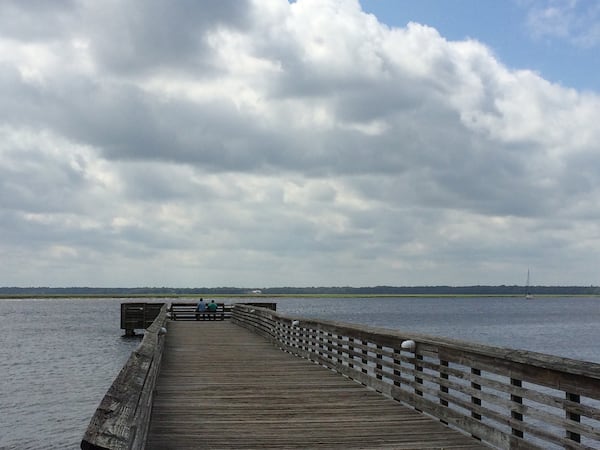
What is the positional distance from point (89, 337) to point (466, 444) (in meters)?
49.6

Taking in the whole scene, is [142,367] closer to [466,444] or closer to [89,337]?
[466,444]

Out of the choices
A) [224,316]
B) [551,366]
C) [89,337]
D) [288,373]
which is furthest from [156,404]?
[89,337]

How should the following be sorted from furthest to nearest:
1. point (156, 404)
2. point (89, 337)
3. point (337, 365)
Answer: point (89, 337) < point (337, 365) < point (156, 404)

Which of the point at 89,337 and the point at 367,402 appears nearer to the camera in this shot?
the point at 367,402

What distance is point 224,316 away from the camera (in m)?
39.0

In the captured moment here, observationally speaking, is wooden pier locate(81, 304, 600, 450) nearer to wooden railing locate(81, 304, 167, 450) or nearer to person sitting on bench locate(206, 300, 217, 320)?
wooden railing locate(81, 304, 167, 450)

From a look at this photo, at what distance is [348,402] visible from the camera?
10.0m

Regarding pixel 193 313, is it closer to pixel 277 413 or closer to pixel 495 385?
pixel 277 413

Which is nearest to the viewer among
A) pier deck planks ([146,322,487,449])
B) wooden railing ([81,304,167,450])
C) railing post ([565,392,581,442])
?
wooden railing ([81,304,167,450])

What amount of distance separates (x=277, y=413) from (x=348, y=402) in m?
1.37

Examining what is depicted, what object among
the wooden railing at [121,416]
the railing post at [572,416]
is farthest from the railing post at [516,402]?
the wooden railing at [121,416]

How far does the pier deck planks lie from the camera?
7.40 m

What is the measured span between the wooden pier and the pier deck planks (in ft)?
0.05

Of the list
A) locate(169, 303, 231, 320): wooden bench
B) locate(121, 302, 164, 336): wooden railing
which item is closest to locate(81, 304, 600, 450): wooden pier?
locate(169, 303, 231, 320): wooden bench
